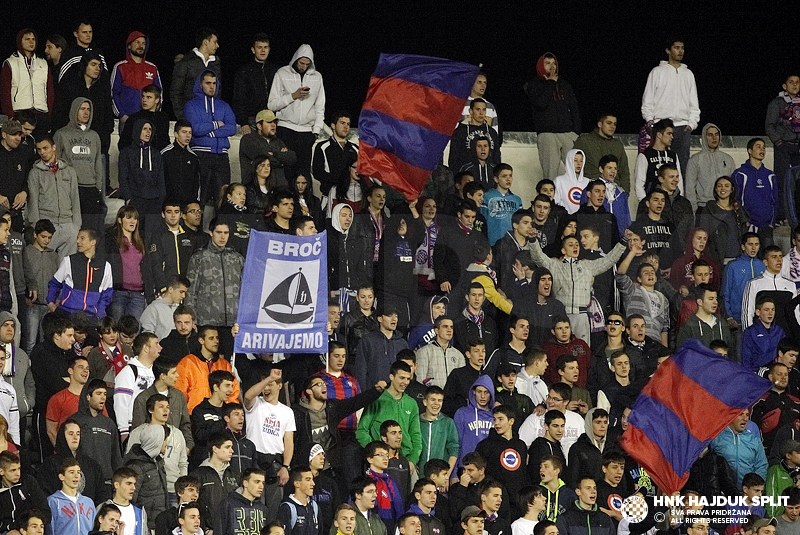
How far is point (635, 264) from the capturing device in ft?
60.5

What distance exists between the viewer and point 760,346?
59.2 ft

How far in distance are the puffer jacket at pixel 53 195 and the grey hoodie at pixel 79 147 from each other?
325 mm

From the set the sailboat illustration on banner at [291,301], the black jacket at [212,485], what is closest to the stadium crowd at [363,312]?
the black jacket at [212,485]

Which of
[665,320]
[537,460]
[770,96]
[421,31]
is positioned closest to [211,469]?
[537,460]

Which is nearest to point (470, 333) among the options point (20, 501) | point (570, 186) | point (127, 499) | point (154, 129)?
point (570, 186)

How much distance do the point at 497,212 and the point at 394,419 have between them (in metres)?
3.26

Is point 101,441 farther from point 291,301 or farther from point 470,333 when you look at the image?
point 470,333

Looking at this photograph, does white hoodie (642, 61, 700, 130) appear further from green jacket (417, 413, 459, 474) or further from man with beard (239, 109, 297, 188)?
green jacket (417, 413, 459, 474)

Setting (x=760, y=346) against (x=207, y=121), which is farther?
(x=207, y=121)

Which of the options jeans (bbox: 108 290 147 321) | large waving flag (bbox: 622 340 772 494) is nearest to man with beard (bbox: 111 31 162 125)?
jeans (bbox: 108 290 147 321)

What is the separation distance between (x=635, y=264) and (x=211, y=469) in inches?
211

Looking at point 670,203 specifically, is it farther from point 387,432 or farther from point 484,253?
point 387,432

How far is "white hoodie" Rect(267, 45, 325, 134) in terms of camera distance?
19.0 m

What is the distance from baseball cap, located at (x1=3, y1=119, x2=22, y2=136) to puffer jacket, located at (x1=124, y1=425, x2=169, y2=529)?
3.72 meters
